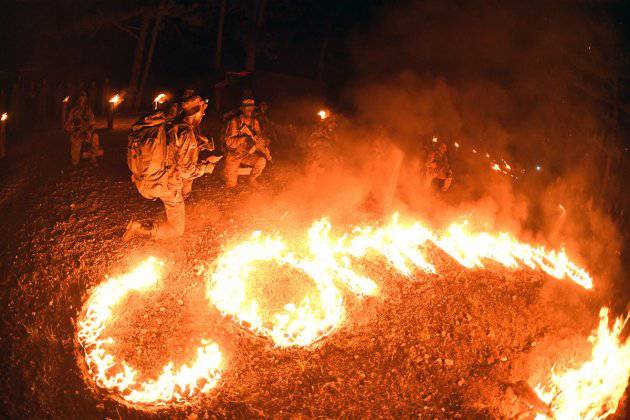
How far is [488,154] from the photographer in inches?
600

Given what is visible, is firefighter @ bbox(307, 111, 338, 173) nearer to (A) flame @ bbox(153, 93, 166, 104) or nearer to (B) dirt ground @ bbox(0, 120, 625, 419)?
(B) dirt ground @ bbox(0, 120, 625, 419)

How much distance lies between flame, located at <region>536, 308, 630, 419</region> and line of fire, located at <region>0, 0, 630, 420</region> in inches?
1.2

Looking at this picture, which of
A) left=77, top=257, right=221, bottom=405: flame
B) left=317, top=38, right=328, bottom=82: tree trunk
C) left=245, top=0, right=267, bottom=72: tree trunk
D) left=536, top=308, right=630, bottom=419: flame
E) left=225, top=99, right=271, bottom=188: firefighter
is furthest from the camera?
left=317, top=38, right=328, bottom=82: tree trunk

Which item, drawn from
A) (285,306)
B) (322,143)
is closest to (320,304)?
(285,306)

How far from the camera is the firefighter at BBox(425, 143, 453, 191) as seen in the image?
11.1 meters

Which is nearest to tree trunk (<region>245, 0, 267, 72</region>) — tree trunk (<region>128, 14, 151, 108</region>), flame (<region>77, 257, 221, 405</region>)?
tree trunk (<region>128, 14, 151, 108</region>)

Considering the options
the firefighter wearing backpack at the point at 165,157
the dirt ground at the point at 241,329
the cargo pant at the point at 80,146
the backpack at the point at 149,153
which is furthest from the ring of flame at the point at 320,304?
the cargo pant at the point at 80,146

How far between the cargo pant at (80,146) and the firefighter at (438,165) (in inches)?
325

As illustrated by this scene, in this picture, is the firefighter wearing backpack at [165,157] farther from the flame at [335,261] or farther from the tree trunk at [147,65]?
the tree trunk at [147,65]

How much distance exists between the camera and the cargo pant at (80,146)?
8.82 m

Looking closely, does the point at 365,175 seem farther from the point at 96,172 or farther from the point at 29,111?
the point at 29,111

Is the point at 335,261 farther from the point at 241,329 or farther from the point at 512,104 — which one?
the point at 512,104

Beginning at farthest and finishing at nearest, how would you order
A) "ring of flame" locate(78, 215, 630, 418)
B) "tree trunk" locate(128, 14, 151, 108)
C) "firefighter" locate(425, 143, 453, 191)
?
"tree trunk" locate(128, 14, 151, 108) → "firefighter" locate(425, 143, 453, 191) → "ring of flame" locate(78, 215, 630, 418)

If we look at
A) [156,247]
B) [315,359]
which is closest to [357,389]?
[315,359]
